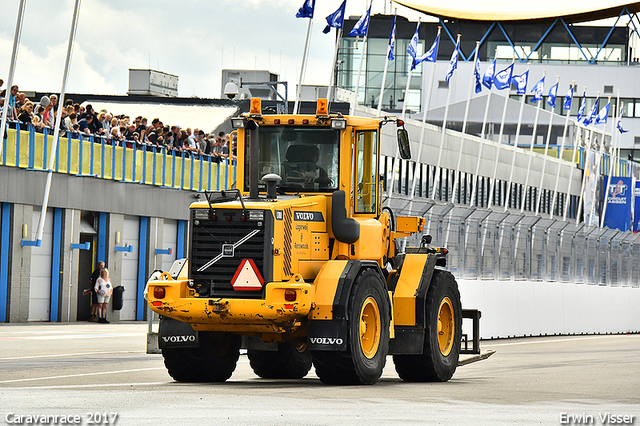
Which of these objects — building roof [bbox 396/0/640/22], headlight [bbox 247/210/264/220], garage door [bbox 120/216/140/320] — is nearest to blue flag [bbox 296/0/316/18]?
garage door [bbox 120/216/140/320]

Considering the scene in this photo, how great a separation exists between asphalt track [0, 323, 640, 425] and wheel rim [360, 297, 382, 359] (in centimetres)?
45

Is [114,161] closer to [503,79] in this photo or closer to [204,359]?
[503,79]

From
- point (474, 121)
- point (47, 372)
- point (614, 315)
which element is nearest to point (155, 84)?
point (474, 121)

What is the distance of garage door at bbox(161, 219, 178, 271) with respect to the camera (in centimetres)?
4225

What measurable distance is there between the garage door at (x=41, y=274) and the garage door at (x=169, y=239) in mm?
6375

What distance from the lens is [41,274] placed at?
35.8m

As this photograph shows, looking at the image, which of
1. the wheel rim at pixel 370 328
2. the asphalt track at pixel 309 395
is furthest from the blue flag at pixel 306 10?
the wheel rim at pixel 370 328

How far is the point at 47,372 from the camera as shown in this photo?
16.6m

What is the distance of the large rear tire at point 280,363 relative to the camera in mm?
16578

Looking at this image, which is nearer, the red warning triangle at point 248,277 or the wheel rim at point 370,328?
the red warning triangle at point 248,277

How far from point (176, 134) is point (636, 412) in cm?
3027

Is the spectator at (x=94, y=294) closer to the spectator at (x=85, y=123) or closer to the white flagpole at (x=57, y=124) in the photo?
the white flagpole at (x=57, y=124)

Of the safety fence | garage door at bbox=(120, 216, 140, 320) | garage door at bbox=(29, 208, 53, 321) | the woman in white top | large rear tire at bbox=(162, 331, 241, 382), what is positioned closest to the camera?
large rear tire at bbox=(162, 331, 241, 382)

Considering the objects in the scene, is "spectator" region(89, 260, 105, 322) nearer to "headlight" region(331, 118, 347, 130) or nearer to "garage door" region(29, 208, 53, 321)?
"garage door" region(29, 208, 53, 321)
